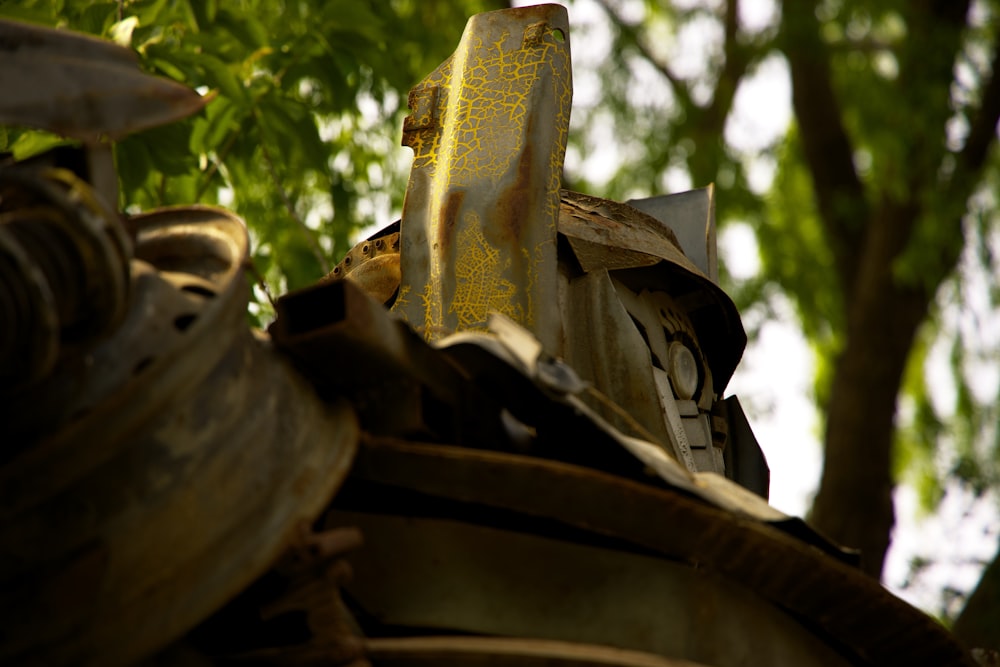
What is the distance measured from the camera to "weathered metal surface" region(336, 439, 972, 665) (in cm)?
246

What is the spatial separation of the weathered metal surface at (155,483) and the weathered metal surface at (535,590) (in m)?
0.29

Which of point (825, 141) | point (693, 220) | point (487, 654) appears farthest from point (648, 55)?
point (487, 654)

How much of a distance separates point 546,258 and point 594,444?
0.75m

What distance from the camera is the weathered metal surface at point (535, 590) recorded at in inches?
99.7

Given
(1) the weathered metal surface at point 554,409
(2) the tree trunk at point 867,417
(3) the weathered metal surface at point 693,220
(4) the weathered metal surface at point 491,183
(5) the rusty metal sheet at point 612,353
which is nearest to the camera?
(1) the weathered metal surface at point 554,409

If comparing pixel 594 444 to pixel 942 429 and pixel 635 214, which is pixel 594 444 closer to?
pixel 635 214

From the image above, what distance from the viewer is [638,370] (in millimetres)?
3422

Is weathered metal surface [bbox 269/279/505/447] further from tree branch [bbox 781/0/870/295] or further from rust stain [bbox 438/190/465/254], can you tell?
tree branch [bbox 781/0/870/295]

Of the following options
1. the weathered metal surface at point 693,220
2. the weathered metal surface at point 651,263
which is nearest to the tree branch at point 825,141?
the weathered metal surface at point 693,220

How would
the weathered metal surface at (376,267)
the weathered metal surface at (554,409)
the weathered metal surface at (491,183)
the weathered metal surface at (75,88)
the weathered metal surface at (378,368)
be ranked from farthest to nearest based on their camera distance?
the weathered metal surface at (376,267) → the weathered metal surface at (491,183) → the weathered metal surface at (554,409) → the weathered metal surface at (378,368) → the weathered metal surface at (75,88)

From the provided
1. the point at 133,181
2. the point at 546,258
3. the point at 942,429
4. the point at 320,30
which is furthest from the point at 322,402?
the point at 942,429

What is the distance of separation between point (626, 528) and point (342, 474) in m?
0.50

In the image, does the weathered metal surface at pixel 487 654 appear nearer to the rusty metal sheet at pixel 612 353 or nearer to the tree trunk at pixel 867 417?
the rusty metal sheet at pixel 612 353

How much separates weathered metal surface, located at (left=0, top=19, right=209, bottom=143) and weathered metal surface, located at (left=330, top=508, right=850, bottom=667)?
0.76 metres
